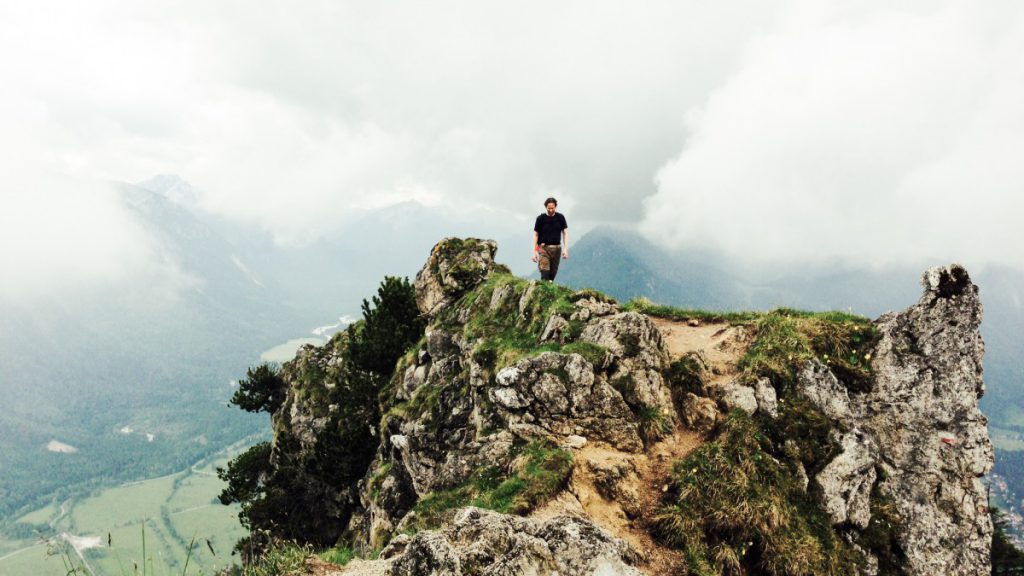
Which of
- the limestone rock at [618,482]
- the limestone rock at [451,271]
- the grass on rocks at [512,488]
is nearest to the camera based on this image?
the grass on rocks at [512,488]

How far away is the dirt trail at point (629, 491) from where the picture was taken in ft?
36.6

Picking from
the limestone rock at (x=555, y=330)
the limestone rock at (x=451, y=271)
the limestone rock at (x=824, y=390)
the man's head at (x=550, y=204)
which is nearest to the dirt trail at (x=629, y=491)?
the limestone rock at (x=824, y=390)

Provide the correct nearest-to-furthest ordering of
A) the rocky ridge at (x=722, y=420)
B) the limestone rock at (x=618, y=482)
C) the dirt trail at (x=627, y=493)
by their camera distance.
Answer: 1. the dirt trail at (x=627, y=493)
2. the limestone rock at (x=618, y=482)
3. the rocky ridge at (x=722, y=420)

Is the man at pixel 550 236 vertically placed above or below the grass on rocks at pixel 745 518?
above

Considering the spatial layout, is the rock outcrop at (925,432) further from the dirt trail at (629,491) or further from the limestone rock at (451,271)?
the limestone rock at (451,271)

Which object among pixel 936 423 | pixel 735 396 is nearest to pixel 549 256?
pixel 735 396

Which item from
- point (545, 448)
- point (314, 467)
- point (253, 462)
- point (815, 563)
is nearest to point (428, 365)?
point (314, 467)

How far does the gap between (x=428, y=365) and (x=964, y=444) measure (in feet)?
76.2

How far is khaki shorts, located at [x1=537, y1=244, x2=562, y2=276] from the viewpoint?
22.1m

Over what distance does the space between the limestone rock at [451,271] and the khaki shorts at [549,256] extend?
10.2 meters

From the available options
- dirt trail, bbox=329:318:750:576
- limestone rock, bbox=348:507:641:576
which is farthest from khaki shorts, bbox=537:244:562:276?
limestone rock, bbox=348:507:641:576

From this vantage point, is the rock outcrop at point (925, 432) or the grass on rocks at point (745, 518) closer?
the grass on rocks at point (745, 518)

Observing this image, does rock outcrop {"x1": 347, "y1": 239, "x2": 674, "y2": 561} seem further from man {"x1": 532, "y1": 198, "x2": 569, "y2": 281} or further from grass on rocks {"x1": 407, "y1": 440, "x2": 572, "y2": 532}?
man {"x1": 532, "y1": 198, "x2": 569, "y2": 281}

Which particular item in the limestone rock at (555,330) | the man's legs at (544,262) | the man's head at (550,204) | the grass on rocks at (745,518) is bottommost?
the grass on rocks at (745,518)
